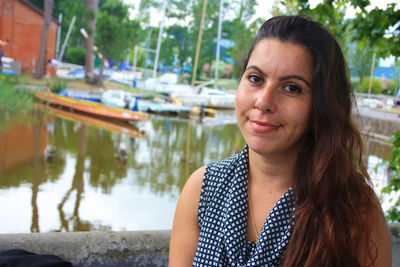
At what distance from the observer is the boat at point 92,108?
17.3 m

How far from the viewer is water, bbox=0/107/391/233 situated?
6.77 metres

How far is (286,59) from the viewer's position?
1.38 metres

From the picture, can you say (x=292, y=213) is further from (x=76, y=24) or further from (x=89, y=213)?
(x=76, y=24)

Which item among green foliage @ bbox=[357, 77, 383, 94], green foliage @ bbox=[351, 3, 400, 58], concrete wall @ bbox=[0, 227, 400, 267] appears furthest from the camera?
green foliage @ bbox=[357, 77, 383, 94]

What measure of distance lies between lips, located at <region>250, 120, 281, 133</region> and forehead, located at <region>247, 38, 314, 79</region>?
16 centimetres

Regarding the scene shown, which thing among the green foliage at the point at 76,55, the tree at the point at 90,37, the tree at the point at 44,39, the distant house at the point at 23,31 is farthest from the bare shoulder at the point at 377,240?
the green foliage at the point at 76,55

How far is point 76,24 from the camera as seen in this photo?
26453 mm

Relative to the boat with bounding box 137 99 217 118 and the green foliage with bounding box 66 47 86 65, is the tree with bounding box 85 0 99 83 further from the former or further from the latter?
the boat with bounding box 137 99 217 118

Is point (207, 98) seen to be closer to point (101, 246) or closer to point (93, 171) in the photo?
point (93, 171)

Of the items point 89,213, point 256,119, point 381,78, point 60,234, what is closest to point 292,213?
point 256,119

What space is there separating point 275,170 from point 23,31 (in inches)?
905

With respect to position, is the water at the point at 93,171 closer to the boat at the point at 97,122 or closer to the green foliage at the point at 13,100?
the boat at the point at 97,122

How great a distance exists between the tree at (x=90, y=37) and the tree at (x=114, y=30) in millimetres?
439

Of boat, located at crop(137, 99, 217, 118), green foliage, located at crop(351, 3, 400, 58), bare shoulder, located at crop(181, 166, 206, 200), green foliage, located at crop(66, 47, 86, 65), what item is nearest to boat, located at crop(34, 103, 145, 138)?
boat, located at crop(137, 99, 217, 118)
